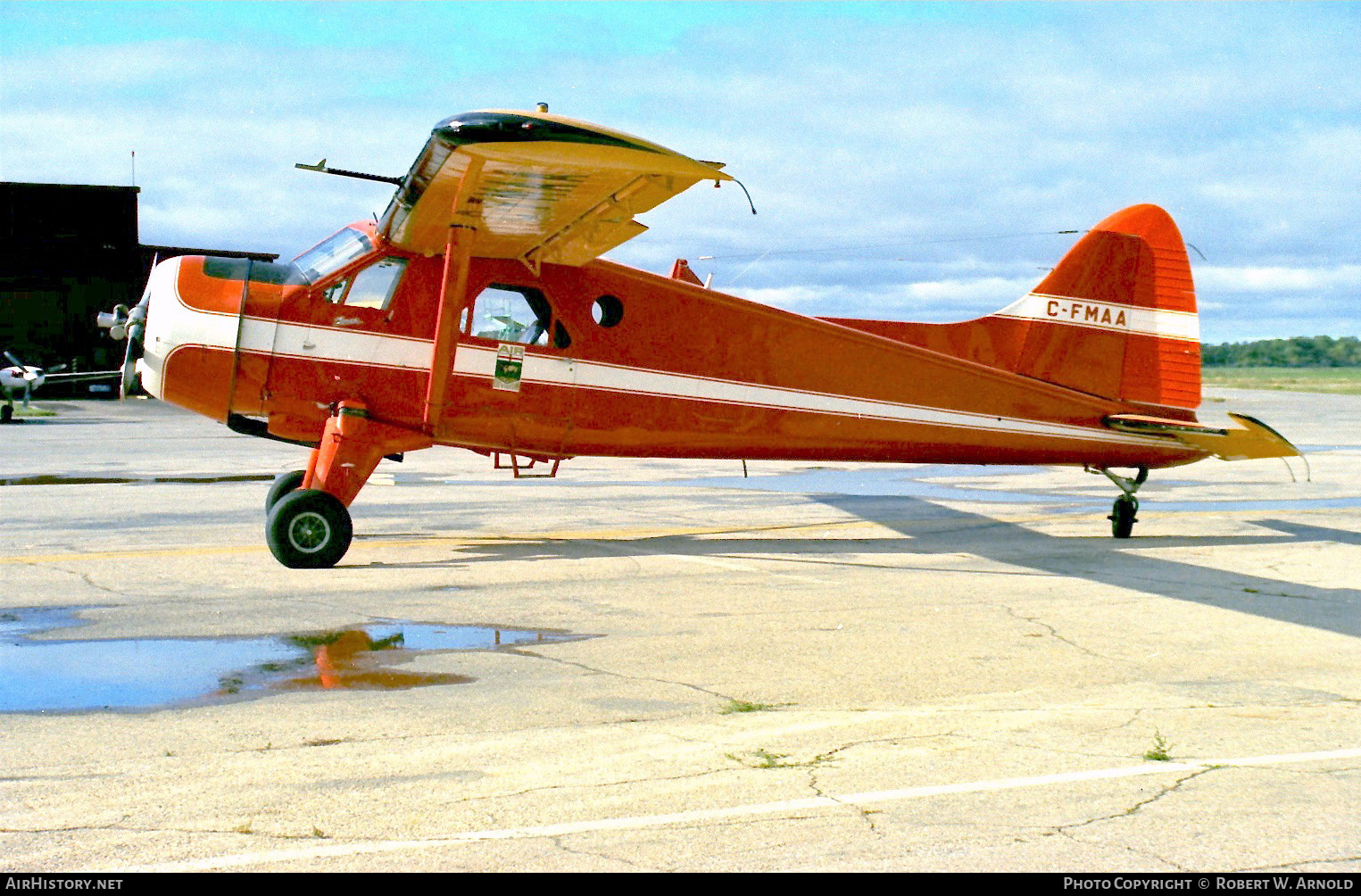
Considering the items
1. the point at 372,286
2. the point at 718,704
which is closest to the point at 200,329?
the point at 372,286

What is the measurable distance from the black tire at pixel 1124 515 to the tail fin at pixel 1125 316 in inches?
45.7

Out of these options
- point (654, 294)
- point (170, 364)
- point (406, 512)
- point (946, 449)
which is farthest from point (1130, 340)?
point (170, 364)

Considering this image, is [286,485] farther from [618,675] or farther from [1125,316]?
[1125,316]

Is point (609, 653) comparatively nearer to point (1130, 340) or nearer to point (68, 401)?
point (1130, 340)

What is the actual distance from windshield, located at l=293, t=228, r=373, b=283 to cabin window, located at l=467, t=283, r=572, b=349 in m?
1.11

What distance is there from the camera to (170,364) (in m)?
10.1

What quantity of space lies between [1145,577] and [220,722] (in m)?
7.28

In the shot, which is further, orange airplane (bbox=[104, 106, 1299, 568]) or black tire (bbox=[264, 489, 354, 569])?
orange airplane (bbox=[104, 106, 1299, 568])

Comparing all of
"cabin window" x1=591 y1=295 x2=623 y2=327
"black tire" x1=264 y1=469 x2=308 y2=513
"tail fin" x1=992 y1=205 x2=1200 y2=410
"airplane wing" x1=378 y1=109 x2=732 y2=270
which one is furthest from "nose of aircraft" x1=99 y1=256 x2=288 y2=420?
"tail fin" x1=992 y1=205 x2=1200 y2=410

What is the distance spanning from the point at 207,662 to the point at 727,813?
341 cm

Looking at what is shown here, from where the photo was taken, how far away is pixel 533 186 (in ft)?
29.5

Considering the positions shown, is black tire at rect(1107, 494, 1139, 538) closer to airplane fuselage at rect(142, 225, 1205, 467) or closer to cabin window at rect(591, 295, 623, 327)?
airplane fuselage at rect(142, 225, 1205, 467)

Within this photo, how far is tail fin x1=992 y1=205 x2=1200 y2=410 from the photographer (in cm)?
1290

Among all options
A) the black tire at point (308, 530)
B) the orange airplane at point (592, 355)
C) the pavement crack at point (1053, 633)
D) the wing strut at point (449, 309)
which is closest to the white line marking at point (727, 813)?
the pavement crack at point (1053, 633)
